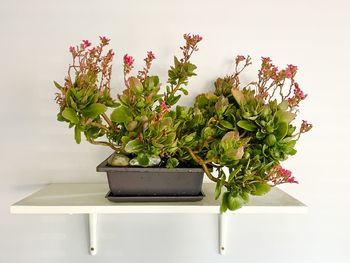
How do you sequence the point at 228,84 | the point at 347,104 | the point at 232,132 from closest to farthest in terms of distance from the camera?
the point at 232,132
the point at 228,84
the point at 347,104

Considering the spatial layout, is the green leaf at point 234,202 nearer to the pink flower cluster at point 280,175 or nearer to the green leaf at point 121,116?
the pink flower cluster at point 280,175

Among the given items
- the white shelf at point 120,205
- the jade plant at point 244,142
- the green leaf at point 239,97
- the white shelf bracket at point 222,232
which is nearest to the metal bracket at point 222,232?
the white shelf bracket at point 222,232

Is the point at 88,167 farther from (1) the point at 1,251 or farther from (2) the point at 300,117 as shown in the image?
(2) the point at 300,117

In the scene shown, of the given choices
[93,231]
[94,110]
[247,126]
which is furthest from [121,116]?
[93,231]

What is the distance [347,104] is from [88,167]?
776 mm

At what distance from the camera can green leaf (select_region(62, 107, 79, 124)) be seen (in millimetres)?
497

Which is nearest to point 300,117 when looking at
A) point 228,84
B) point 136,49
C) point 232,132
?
point 228,84

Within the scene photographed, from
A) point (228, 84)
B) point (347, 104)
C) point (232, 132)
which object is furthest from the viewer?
point (347, 104)

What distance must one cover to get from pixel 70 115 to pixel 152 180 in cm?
21

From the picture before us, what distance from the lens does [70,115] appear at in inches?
19.7

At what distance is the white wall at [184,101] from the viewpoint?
750 millimetres

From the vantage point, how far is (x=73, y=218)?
2.55ft

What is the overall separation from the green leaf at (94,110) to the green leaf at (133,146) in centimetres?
8

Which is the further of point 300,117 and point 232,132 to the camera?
point 300,117
